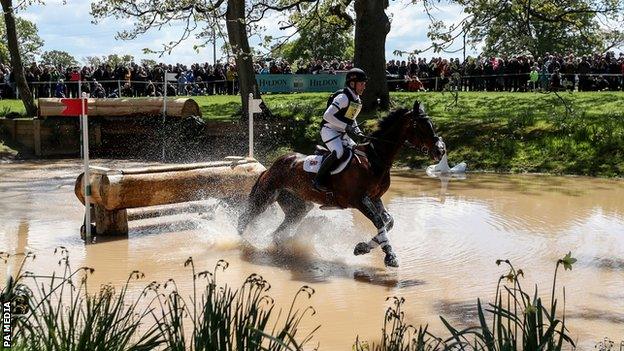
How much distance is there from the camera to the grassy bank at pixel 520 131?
65.7ft

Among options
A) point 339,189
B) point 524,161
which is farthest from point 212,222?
point 524,161

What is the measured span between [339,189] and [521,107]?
608 inches

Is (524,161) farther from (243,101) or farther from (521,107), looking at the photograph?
(243,101)

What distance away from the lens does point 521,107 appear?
81.0 ft

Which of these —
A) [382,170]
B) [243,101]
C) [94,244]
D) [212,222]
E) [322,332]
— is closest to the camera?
[322,332]

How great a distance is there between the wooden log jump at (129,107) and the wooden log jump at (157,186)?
11737mm

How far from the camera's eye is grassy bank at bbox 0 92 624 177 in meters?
20.0

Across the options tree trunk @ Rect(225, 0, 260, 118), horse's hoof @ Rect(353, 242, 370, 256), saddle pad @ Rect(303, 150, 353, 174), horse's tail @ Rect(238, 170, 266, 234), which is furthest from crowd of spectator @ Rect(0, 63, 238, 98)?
horse's hoof @ Rect(353, 242, 370, 256)

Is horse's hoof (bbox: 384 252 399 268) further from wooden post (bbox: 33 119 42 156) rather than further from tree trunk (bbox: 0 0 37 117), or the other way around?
tree trunk (bbox: 0 0 37 117)

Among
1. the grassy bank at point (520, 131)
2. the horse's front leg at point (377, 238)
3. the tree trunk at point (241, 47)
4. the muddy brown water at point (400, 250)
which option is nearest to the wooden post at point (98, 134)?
the grassy bank at point (520, 131)

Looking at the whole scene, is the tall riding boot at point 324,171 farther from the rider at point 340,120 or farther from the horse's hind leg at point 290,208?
the horse's hind leg at point 290,208

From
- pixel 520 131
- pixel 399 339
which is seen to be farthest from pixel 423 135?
pixel 520 131

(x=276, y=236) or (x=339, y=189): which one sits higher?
(x=339, y=189)

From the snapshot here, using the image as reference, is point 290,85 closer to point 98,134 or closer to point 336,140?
point 98,134
